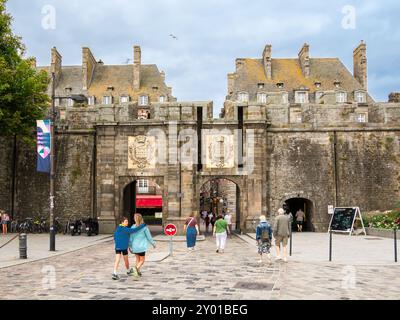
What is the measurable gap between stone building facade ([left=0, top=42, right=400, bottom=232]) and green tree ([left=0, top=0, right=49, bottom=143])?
384 centimetres

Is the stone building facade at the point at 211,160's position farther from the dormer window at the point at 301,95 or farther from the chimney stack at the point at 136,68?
the chimney stack at the point at 136,68

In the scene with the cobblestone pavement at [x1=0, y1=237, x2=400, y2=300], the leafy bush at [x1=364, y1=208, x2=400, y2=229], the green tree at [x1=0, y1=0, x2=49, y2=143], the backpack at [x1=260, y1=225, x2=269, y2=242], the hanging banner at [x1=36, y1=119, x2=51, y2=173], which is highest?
the green tree at [x1=0, y1=0, x2=49, y2=143]

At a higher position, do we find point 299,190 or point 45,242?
point 299,190

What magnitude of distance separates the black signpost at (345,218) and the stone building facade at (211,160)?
132cm

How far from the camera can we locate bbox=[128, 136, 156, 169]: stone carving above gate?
2669cm

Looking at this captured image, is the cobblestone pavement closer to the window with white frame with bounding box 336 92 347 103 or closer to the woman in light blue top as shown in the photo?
the woman in light blue top

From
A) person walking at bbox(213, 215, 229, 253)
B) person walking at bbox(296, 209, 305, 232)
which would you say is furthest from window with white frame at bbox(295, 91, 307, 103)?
person walking at bbox(213, 215, 229, 253)

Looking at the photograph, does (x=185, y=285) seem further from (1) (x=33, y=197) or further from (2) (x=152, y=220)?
(2) (x=152, y=220)

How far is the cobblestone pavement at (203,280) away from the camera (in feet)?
28.9

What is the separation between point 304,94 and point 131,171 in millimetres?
32527

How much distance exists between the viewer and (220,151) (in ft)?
87.4

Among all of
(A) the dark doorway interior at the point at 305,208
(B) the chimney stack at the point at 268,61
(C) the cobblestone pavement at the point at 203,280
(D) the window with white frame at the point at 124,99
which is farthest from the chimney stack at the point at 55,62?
(C) the cobblestone pavement at the point at 203,280

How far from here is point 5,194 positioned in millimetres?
27609

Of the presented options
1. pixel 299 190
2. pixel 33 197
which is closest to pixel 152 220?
pixel 33 197
